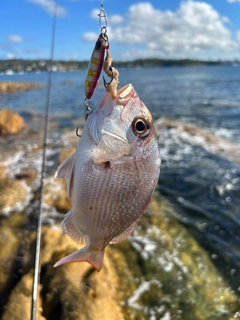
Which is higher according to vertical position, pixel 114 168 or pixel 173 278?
pixel 114 168

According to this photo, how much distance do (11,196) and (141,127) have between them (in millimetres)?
5398

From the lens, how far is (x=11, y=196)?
659 centimetres

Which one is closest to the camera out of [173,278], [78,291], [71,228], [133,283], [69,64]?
[71,228]

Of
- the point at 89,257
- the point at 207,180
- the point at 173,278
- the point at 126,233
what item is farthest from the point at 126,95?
the point at 207,180

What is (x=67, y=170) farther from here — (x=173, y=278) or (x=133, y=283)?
(x=173, y=278)

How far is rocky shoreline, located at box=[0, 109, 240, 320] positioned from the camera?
12.5 feet

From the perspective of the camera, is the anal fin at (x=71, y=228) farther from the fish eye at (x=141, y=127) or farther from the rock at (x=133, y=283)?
the rock at (x=133, y=283)

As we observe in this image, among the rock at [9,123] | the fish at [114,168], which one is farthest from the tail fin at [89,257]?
the rock at [9,123]

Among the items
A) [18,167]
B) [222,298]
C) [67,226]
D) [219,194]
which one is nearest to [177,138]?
[219,194]

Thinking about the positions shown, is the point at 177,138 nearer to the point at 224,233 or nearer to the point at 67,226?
the point at 224,233

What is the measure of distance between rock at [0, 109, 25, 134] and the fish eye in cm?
1271

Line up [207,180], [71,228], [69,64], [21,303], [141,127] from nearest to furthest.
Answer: [141,127], [71,228], [21,303], [207,180], [69,64]

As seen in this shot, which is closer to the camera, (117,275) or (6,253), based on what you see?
(117,275)

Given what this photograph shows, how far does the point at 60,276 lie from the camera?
411 cm
